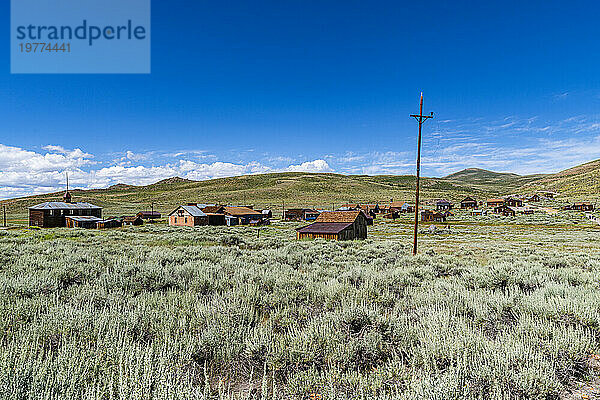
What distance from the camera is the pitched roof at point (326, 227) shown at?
27788 millimetres

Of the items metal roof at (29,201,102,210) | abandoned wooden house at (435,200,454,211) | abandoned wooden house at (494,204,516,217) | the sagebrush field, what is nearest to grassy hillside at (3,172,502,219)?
abandoned wooden house at (435,200,454,211)

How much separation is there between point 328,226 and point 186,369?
25718 millimetres

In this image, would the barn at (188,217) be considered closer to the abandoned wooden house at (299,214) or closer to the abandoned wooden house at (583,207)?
the abandoned wooden house at (299,214)

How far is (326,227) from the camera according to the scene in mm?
28969

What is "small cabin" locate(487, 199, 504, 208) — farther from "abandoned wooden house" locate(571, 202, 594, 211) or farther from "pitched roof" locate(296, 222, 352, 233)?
"pitched roof" locate(296, 222, 352, 233)

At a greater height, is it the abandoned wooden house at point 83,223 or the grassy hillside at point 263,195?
the grassy hillside at point 263,195

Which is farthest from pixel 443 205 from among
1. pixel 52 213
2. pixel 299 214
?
pixel 52 213

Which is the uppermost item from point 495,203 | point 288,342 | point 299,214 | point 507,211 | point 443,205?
point 495,203

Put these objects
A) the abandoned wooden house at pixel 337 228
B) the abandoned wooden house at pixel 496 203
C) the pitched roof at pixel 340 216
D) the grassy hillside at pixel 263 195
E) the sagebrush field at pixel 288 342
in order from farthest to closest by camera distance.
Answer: the grassy hillside at pixel 263 195 < the abandoned wooden house at pixel 496 203 < the pitched roof at pixel 340 216 < the abandoned wooden house at pixel 337 228 < the sagebrush field at pixel 288 342

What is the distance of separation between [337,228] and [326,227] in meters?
1.30

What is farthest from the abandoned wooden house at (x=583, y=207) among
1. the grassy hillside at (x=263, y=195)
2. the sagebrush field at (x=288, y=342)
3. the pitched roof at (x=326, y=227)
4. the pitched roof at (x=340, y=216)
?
the sagebrush field at (x=288, y=342)

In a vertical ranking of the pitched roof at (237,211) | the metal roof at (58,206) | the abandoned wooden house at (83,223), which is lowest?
the abandoned wooden house at (83,223)

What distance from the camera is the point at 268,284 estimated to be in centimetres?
757

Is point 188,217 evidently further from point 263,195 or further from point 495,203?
point 495,203
